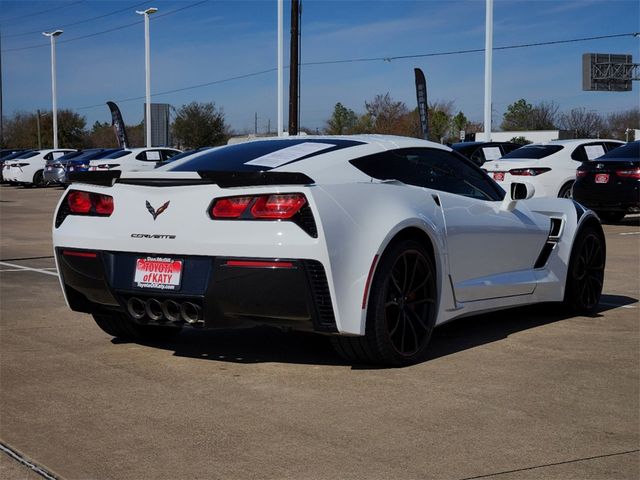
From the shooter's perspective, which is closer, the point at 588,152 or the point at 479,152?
the point at 588,152

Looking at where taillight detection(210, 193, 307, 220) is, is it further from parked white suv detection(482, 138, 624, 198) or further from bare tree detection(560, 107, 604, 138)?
bare tree detection(560, 107, 604, 138)

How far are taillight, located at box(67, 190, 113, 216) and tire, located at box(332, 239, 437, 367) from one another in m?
1.57

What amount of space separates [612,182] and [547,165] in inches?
66.9

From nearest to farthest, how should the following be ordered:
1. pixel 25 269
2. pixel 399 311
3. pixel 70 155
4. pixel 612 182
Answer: pixel 399 311 < pixel 25 269 < pixel 612 182 < pixel 70 155

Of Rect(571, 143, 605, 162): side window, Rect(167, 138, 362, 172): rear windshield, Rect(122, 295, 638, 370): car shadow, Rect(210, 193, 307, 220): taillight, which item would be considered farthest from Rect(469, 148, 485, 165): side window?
Rect(210, 193, 307, 220): taillight

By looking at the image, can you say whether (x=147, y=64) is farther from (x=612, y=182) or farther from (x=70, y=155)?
(x=612, y=182)

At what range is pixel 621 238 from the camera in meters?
14.8

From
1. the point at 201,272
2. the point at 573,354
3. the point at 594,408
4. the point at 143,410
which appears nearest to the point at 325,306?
the point at 201,272

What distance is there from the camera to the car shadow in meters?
5.97

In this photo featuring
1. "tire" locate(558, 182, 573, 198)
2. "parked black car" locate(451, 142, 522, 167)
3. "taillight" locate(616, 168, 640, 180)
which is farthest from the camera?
"parked black car" locate(451, 142, 522, 167)

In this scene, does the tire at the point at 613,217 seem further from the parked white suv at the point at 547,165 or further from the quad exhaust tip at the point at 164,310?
the quad exhaust tip at the point at 164,310

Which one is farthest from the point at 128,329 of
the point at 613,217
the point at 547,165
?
the point at 613,217

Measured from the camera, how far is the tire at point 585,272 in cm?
743

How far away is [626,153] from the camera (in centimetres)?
1727
